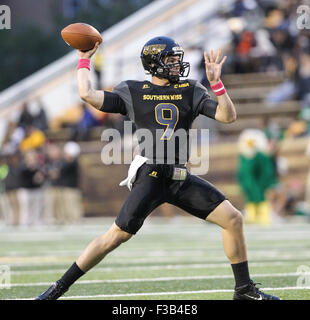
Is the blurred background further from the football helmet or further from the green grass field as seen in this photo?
the football helmet

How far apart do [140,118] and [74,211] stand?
1322cm

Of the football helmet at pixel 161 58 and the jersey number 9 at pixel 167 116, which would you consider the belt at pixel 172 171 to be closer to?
the jersey number 9 at pixel 167 116

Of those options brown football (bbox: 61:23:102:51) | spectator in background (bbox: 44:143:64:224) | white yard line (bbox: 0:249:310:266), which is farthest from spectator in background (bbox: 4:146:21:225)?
brown football (bbox: 61:23:102:51)

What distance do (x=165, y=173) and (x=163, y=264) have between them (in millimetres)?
3205

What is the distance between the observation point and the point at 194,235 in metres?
14.3

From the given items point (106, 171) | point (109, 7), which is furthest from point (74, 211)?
point (109, 7)

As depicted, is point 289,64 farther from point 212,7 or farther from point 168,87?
point 168,87

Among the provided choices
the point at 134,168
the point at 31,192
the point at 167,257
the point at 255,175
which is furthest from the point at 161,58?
the point at 31,192

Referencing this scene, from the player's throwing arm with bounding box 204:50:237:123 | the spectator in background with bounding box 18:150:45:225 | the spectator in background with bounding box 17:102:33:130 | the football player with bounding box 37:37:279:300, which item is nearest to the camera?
the player's throwing arm with bounding box 204:50:237:123

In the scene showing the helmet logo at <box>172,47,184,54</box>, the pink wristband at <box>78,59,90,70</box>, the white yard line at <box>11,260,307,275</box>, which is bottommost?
the white yard line at <box>11,260,307,275</box>

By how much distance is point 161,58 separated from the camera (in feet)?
21.7

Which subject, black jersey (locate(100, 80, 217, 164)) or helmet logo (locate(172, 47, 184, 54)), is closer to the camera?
black jersey (locate(100, 80, 217, 164))

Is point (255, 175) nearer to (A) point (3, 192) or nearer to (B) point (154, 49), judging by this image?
(A) point (3, 192)

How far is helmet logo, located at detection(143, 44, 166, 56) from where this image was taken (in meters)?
6.64
